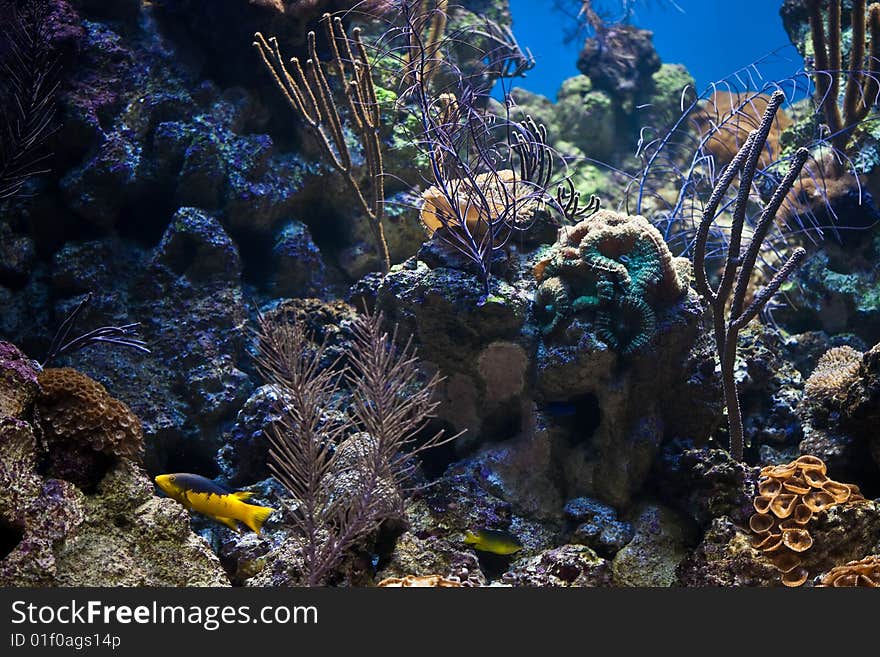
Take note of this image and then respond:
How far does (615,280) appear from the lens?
13.6ft

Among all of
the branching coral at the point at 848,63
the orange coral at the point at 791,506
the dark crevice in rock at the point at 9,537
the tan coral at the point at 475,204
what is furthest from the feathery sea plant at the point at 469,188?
the branching coral at the point at 848,63

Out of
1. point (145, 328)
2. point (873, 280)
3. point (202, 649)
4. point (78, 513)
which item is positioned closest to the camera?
point (202, 649)

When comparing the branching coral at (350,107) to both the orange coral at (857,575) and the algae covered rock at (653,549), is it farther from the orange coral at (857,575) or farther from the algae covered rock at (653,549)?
the orange coral at (857,575)

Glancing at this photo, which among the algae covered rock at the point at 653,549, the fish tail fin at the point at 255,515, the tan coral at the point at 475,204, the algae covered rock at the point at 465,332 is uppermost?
the tan coral at the point at 475,204

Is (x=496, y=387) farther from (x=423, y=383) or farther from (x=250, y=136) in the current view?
(x=250, y=136)

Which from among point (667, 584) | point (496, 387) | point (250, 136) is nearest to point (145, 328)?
point (250, 136)

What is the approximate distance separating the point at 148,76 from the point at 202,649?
4.79 m

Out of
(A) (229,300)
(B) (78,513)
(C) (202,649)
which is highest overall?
(A) (229,300)

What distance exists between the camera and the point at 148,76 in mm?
5504

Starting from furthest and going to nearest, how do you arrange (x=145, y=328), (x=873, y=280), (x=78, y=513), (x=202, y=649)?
(x=873, y=280) → (x=145, y=328) → (x=78, y=513) → (x=202, y=649)

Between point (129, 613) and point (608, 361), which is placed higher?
point (608, 361)

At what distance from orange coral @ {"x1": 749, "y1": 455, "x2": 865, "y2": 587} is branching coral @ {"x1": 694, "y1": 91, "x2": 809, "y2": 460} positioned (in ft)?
1.04

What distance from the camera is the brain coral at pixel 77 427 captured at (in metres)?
3.23

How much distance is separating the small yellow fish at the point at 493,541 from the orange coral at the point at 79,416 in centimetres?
195
